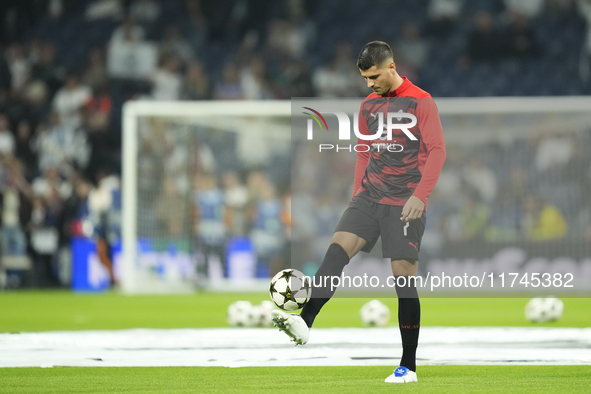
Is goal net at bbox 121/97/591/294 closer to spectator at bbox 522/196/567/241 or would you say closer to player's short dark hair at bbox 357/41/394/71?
spectator at bbox 522/196/567/241

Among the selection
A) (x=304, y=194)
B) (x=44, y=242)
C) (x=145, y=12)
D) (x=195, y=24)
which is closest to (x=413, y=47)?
(x=195, y=24)

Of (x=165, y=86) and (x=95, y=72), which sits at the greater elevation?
(x=95, y=72)

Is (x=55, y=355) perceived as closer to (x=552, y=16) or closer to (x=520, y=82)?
(x=520, y=82)

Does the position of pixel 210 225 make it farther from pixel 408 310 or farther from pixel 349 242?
pixel 408 310

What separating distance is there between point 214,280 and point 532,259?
5413mm

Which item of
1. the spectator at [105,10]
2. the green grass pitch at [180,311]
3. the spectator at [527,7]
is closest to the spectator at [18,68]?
the spectator at [105,10]

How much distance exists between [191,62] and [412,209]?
1502 centimetres

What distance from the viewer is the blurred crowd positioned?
17.0m

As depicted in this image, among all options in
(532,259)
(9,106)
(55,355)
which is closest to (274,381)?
(55,355)

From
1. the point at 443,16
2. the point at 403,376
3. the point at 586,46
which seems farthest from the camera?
the point at 443,16

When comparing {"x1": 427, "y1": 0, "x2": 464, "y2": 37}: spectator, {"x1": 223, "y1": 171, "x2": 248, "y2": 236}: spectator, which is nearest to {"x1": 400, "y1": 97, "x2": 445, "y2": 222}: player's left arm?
{"x1": 223, "y1": 171, "x2": 248, "y2": 236}: spectator

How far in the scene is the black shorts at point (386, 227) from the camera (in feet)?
16.7

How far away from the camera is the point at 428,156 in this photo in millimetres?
5191

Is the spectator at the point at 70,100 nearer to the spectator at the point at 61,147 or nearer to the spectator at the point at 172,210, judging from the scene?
the spectator at the point at 61,147
